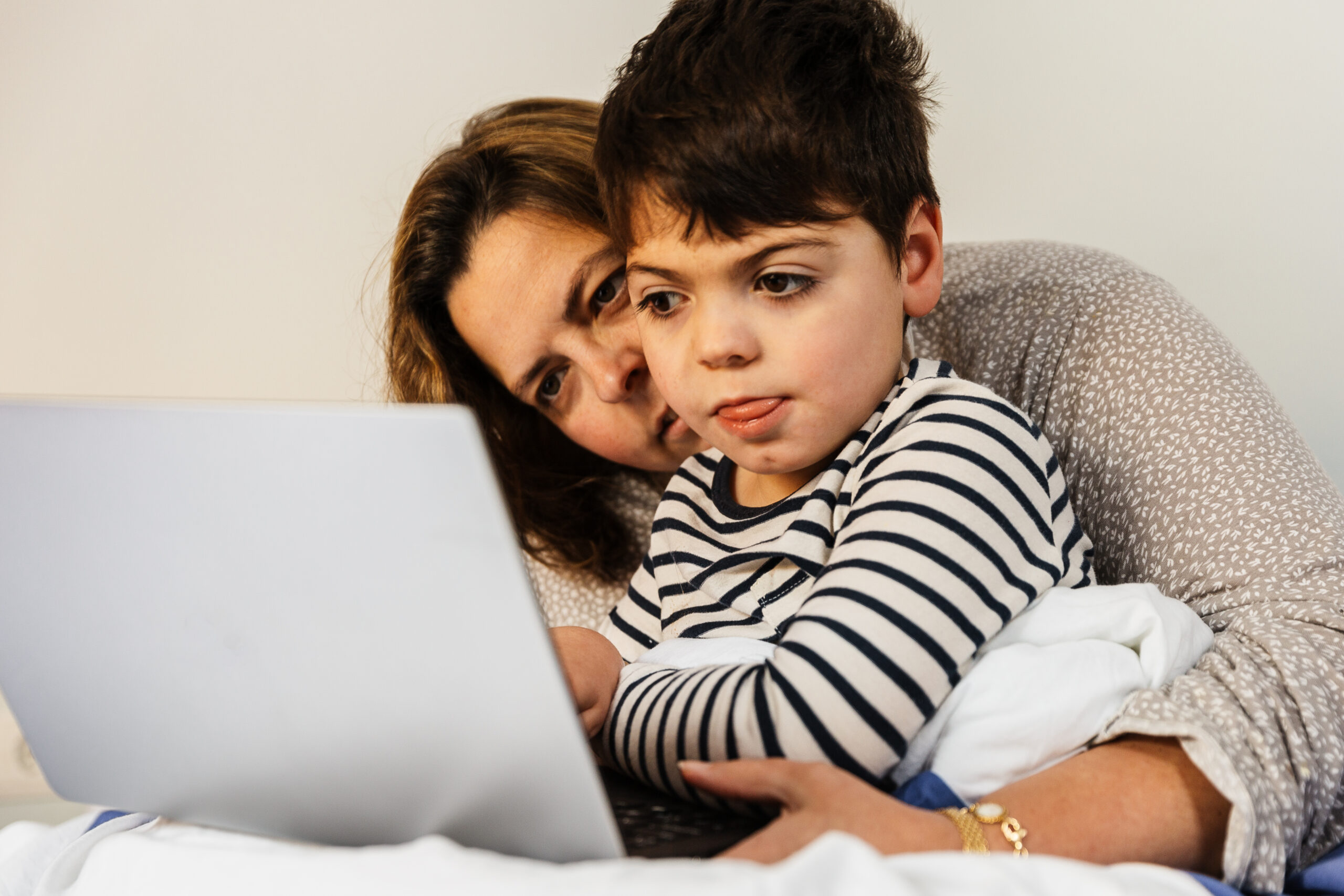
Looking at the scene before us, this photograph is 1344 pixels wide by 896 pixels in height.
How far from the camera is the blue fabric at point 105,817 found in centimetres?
73

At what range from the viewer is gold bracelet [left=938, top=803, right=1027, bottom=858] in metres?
0.58

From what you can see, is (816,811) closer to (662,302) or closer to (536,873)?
(536,873)

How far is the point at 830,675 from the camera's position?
62 cm

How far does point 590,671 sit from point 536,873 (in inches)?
13.5

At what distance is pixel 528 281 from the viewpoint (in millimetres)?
1086

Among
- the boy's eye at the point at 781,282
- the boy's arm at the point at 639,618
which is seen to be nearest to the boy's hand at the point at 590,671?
the boy's arm at the point at 639,618

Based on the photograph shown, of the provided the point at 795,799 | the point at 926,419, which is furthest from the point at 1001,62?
the point at 795,799

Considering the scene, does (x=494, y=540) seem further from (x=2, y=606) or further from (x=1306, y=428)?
(x=1306, y=428)

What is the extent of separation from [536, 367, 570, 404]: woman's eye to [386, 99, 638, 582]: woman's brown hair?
14 cm

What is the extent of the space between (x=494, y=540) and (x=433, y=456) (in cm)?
4

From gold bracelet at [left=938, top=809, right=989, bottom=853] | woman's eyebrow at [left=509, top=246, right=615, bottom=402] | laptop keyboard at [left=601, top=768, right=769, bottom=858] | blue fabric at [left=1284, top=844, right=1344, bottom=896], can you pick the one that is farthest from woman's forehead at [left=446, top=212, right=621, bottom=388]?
blue fabric at [left=1284, top=844, right=1344, bottom=896]

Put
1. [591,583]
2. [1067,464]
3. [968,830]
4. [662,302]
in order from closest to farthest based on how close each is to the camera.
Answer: [968,830], [662,302], [1067,464], [591,583]

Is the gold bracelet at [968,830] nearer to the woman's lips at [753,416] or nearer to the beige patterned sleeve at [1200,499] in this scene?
the beige patterned sleeve at [1200,499]

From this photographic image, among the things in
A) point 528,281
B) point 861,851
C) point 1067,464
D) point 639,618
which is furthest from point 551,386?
point 861,851
